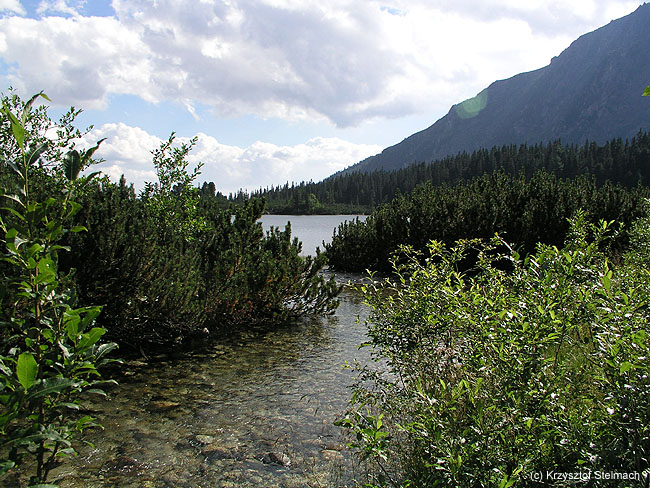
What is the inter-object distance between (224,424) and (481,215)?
15090 mm

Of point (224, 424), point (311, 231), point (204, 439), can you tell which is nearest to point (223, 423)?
point (224, 424)

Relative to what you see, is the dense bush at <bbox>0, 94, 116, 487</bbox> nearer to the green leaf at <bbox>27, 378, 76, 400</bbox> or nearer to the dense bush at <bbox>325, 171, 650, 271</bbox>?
the green leaf at <bbox>27, 378, 76, 400</bbox>

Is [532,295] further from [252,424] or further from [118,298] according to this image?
[118,298]

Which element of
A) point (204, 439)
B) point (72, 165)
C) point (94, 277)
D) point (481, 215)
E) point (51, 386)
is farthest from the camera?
point (481, 215)

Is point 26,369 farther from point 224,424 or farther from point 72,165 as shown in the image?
point 224,424

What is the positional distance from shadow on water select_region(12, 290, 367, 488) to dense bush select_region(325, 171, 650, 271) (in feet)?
37.1

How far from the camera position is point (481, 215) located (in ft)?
58.2

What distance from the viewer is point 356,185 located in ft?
534

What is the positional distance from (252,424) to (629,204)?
2078cm

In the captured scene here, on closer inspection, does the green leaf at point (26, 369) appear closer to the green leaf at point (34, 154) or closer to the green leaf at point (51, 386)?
the green leaf at point (51, 386)

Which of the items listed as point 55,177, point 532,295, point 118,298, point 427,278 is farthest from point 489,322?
point 55,177

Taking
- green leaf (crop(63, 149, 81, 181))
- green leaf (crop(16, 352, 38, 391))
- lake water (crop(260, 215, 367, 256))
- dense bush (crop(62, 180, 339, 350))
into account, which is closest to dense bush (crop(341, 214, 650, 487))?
green leaf (crop(16, 352, 38, 391))

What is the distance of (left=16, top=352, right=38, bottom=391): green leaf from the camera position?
1.74 m

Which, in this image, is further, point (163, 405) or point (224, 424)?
point (163, 405)
